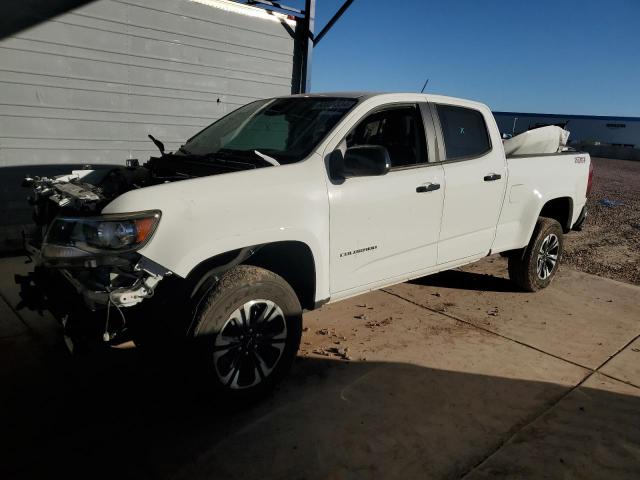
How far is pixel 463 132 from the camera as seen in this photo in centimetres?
422

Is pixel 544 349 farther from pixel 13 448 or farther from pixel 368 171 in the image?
pixel 13 448

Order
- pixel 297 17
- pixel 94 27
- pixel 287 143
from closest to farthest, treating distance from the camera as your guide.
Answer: pixel 287 143, pixel 94 27, pixel 297 17

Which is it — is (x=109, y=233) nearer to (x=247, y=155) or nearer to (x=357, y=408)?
(x=247, y=155)

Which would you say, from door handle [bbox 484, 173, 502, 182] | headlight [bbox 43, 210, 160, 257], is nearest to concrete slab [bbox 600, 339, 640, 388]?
door handle [bbox 484, 173, 502, 182]

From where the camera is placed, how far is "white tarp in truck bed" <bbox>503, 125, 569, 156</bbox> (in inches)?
221

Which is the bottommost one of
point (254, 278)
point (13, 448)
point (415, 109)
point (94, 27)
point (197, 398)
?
point (13, 448)

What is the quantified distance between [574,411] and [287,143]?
101 inches

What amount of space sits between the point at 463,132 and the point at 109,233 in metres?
3.01

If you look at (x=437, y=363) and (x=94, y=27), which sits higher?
(x=94, y=27)

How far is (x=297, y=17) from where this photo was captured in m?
7.98

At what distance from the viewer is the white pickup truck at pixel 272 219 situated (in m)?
2.54

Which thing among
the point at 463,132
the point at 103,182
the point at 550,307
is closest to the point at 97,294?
the point at 103,182

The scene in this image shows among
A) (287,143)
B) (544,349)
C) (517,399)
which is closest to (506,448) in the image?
(517,399)

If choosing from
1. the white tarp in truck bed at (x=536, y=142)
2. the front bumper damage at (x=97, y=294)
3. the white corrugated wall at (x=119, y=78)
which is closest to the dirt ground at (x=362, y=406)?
the front bumper damage at (x=97, y=294)
